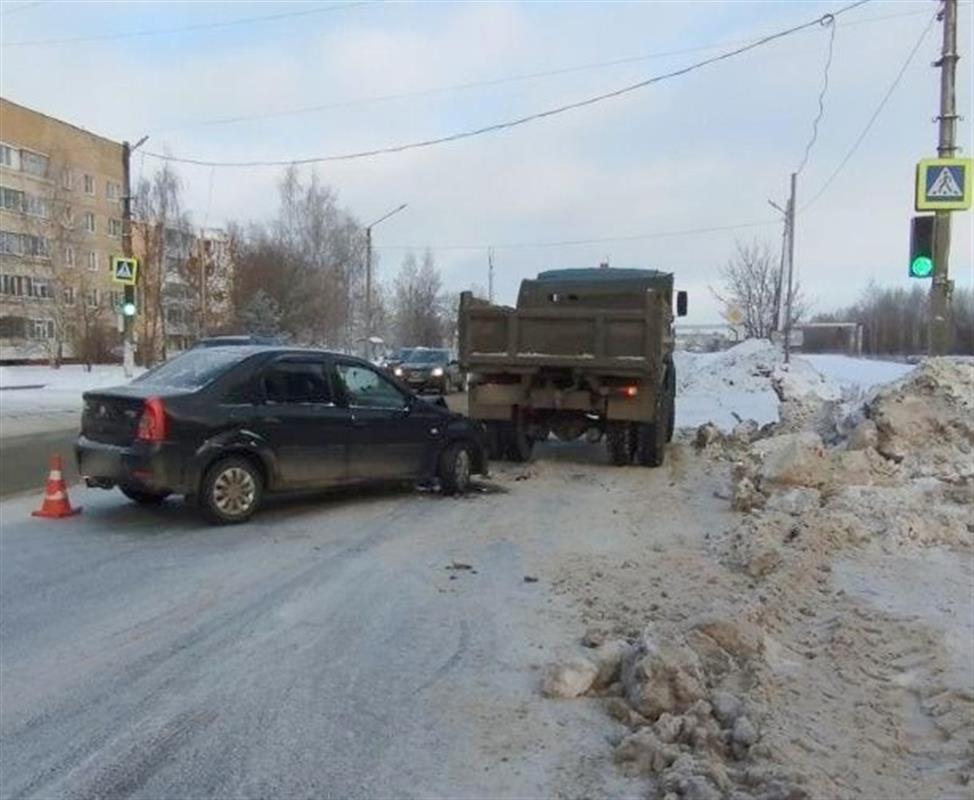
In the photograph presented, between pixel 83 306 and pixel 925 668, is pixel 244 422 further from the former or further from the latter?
pixel 83 306

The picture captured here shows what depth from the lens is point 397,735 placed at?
4223mm

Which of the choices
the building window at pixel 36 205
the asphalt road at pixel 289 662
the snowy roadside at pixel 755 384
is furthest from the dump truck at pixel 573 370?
the building window at pixel 36 205

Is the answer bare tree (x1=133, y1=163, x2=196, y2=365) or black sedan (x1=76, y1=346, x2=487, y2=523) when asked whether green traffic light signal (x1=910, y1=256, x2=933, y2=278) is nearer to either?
black sedan (x1=76, y1=346, x2=487, y2=523)

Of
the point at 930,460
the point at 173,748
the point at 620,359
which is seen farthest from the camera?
the point at 620,359

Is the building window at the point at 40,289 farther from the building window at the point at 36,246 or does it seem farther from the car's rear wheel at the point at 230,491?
the car's rear wheel at the point at 230,491

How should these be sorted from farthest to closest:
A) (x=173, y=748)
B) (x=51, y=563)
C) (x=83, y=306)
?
1. (x=83, y=306)
2. (x=51, y=563)
3. (x=173, y=748)

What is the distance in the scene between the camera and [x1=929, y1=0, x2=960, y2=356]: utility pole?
42.7 ft

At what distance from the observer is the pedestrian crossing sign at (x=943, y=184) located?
41.1 feet

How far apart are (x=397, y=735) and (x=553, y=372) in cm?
894

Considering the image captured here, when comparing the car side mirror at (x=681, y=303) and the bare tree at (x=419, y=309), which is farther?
the bare tree at (x=419, y=309)

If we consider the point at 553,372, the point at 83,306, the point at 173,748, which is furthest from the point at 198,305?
the point at 173,748

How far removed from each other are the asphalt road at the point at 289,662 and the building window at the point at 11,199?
68572mm

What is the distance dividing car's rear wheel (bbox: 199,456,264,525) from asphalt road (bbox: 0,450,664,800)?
20 cm

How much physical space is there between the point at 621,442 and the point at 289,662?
28.3 ft
